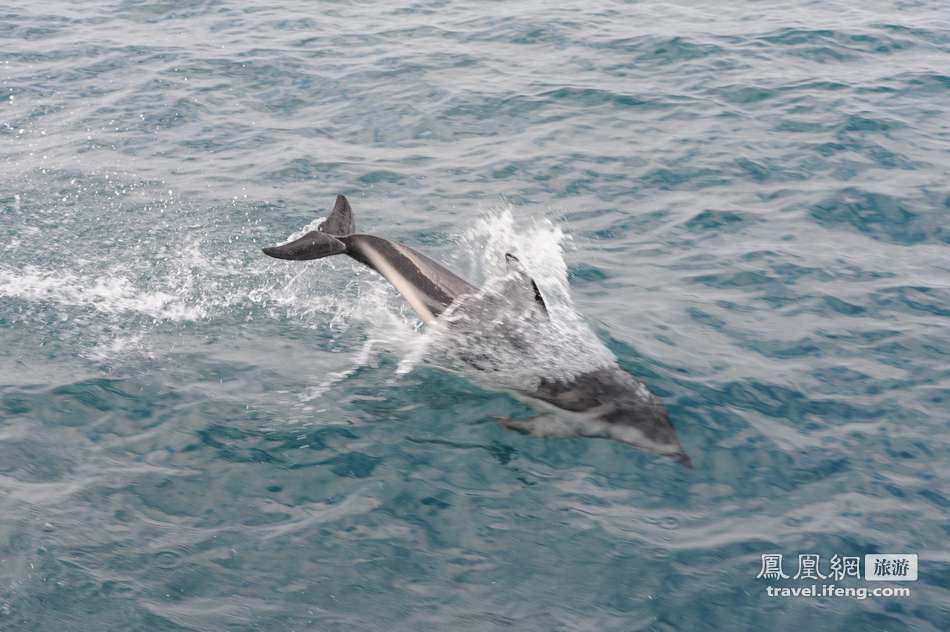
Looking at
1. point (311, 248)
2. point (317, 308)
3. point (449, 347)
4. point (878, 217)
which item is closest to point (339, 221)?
point (311, 248)

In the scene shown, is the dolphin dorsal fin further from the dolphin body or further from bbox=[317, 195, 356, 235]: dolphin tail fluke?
bbox=[317, 195, 356, 235]: dolphin tail fluke

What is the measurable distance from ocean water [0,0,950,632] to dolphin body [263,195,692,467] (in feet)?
0.67

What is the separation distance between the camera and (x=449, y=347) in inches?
405

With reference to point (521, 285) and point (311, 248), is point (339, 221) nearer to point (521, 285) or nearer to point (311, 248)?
point (311, 248)

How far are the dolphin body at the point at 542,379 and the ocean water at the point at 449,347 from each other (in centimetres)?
21

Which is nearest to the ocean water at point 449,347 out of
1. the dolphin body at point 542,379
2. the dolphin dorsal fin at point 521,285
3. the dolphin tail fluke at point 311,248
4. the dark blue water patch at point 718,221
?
the dark blue water patch at point 718,221

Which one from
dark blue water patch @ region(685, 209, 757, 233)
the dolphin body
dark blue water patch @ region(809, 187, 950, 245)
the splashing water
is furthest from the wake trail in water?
dark blue water patch @ region(809, 187, 950, 245)

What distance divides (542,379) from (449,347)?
115 cm

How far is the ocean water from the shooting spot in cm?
750

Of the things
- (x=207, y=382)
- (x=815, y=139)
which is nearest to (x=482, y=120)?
(x=815, y=139)

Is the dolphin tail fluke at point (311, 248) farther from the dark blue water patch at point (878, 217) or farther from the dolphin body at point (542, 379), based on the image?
the dark blue water patch at point (878, 217)

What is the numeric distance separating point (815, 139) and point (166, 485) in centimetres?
1237

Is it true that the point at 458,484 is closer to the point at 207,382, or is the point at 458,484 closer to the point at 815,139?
the point at 207,382

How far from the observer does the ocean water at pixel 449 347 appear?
24.6ft
